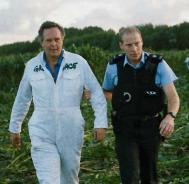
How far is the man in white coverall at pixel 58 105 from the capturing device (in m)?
5.77

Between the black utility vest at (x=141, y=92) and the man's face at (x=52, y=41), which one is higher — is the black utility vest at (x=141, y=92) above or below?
below

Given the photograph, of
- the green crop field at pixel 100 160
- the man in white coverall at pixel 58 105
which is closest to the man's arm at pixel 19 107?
the man in white coverall at pixel 58 105

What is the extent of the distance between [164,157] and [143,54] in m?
3.05

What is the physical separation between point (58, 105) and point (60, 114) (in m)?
0.08

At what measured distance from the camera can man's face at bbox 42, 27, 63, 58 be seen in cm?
579

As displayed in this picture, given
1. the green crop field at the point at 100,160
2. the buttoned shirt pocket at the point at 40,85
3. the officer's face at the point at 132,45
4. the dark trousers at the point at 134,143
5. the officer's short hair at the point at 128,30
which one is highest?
the officer's short hair at the point at 128,30

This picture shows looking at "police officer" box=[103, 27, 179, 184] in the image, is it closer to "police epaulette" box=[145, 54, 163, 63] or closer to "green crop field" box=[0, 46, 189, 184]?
"police epaulette" box=[145, 54, 163, 63]

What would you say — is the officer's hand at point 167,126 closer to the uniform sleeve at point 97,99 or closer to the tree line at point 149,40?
the uniform sleeve at point 97,99

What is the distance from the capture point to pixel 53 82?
5.82m

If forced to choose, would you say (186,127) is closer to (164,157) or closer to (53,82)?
(164,157)

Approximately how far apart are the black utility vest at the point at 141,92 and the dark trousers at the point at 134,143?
9 cm

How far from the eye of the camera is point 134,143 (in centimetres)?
561

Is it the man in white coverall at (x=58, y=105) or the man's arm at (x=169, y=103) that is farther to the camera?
the man in white coverall at (x=58, y=105)

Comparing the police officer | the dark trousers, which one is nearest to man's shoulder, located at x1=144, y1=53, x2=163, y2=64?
the police officer
